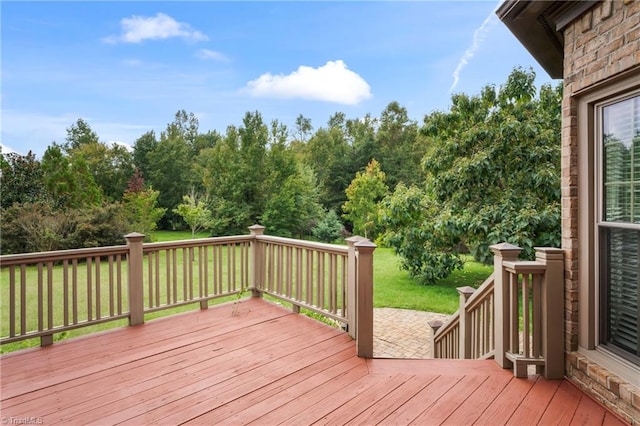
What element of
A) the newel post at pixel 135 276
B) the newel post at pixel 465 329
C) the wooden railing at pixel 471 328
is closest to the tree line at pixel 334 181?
the wooden railing at pixel 471 328

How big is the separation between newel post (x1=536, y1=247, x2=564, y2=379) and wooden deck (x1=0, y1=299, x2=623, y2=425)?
0.14 meters

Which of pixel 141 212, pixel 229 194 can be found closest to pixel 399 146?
pixel 229 194

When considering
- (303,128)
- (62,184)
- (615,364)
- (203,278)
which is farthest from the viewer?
(303,128)

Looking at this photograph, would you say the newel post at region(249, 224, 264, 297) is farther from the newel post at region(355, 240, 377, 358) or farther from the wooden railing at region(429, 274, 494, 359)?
the wooden railing at region(429, 274, 494, 359)

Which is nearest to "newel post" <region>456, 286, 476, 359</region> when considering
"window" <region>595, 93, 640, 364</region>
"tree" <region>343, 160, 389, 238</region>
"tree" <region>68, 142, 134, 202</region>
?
"window" <region>595, 93, 640, 364</region>

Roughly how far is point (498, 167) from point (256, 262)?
545 centimetres

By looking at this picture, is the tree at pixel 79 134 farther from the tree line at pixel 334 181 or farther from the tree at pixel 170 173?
the tree at pixel 170 173

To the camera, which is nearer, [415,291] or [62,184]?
[415,291]

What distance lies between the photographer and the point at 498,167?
703 cm

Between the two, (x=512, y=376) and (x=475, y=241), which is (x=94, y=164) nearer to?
(x=475, y=241)

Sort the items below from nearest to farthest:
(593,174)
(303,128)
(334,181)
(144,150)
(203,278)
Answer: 1. (593,174)
2. (203,278)
3. (334,181)
4. (144,150)
5. (303,128)

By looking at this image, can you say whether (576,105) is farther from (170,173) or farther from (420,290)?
(170,173)

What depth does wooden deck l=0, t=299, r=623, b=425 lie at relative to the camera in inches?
86.3

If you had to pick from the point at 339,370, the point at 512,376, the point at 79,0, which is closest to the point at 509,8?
the point at 512,376
